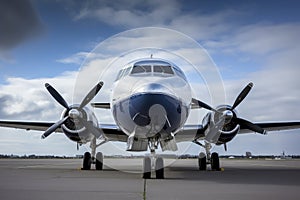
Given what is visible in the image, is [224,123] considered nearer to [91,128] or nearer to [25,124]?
[91,128]

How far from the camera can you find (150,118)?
9.96 m

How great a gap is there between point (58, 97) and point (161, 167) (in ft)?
23.2

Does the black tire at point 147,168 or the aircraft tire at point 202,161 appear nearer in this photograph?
the black tire at point 147,168

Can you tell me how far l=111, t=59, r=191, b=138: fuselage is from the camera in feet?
32.2

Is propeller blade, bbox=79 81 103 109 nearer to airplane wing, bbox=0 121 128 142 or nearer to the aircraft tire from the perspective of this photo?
airplane wing, bbox=0 121 128 142

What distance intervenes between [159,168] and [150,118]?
1815 mm

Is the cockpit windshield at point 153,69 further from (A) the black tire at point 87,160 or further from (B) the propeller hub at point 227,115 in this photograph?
(A) the black tire at point 87,160

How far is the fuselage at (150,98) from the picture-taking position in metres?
9.82

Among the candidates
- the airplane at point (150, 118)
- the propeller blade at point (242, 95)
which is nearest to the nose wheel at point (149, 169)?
the airplane at point (150, 118)

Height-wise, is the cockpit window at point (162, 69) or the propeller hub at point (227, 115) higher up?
the cockpit window at point (162, 69)

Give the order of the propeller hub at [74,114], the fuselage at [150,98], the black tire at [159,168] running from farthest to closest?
the propeller hub at [74,114] < the black tire at [159,168] < the fuselage at [150,98]

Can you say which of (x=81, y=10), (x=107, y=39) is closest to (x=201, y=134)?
(x=107, y=39)

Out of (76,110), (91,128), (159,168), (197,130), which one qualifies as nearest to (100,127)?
(91,128)

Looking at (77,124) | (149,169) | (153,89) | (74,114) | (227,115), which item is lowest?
(149,169)
